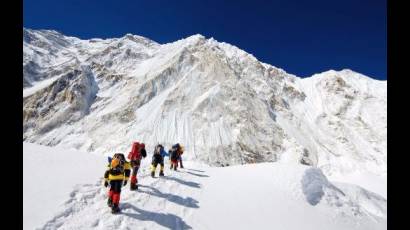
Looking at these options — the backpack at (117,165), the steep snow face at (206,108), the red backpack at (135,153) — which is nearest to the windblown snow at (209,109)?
the steep snow face at (206,108)

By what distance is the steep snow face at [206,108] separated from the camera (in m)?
57.9

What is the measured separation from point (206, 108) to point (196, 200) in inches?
2034

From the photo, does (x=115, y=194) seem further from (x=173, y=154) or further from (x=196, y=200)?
(x=173, y=154)

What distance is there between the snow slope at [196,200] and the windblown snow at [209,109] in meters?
32.3

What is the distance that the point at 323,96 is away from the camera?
3317 inches

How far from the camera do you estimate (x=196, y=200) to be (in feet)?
Result: 39.3

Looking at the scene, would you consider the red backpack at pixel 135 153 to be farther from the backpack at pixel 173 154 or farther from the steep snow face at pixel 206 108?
the steep snow face at pixel 206 108

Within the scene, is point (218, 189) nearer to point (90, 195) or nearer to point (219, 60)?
point (90, 195)

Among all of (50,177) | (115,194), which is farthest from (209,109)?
(115,194)

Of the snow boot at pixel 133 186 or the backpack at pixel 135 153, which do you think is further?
the backpack at pixel 135 153

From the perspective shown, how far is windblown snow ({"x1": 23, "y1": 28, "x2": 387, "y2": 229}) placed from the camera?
57094 mm
